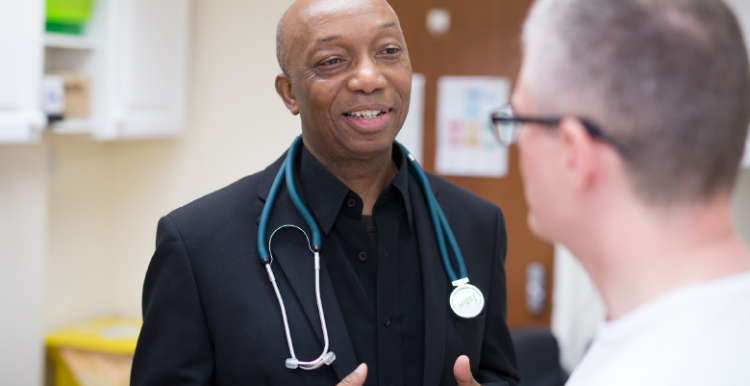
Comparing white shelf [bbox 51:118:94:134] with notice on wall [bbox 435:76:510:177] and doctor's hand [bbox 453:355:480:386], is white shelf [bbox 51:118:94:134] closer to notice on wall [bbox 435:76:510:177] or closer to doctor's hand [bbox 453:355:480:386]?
notice on wall [bbox 435:76:510:177]

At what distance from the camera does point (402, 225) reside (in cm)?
142

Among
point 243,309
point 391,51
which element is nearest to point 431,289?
point 243,309

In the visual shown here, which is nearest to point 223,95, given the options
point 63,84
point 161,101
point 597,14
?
point 161,101

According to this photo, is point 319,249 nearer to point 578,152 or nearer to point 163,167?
point 578,152

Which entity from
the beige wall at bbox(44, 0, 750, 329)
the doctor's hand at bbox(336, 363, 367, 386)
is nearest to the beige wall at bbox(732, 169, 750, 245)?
the beige wall at bbox(44, 0, 750, 329)

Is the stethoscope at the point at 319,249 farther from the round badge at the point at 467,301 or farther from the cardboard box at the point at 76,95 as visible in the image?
the cardboard box at the point at 76,95

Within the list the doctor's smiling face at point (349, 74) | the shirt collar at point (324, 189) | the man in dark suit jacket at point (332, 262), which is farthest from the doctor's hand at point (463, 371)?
the doctor's smiling face at point (349, 74)

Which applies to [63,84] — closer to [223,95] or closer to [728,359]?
[223,95]

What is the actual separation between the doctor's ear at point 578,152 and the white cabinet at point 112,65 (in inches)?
79.7

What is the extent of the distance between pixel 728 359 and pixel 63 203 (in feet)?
9.43

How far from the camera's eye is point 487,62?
3227mm

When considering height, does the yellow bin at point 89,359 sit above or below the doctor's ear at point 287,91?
below

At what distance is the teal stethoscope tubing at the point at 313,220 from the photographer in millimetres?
1315

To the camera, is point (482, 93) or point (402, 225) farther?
point (482, 93)
